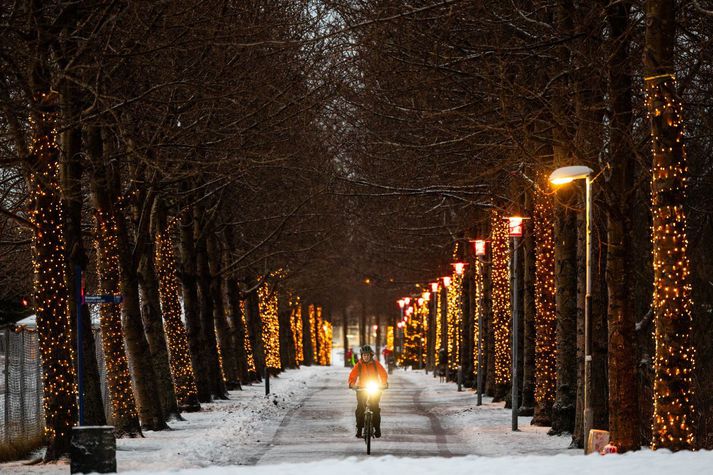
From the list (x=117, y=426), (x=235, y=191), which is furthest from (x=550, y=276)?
(x=235, y=191)

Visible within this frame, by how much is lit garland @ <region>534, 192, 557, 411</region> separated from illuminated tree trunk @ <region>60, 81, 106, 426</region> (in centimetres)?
1056

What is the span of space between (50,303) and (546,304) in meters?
12.5

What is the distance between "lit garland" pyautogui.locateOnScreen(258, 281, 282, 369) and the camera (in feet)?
221

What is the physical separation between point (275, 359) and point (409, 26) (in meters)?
47.7

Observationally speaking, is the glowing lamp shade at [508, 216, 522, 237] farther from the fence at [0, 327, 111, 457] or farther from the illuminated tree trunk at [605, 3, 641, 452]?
the fence at [0, 327, 111, 457]

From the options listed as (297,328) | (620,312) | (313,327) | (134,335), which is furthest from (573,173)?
(313,327)

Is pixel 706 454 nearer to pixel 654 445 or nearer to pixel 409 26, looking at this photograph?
pixel 654 445

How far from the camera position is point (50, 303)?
63.2 ft

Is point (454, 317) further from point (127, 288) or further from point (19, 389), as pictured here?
point (19, 389)

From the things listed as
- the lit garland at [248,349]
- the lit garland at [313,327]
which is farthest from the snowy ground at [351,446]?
the lit garland at [313,327]

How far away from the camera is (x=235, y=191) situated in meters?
43.9

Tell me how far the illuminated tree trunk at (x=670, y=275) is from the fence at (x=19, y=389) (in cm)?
1115

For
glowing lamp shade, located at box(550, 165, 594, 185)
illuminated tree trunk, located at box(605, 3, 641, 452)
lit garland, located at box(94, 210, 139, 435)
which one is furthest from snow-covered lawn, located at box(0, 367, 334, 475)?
glowing lamp shade, located at box(550, 165, 594, 185)

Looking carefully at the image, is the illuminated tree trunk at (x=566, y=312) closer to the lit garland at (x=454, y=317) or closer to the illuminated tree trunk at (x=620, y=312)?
the illuminated tree trunk at (x=620, y=312)
